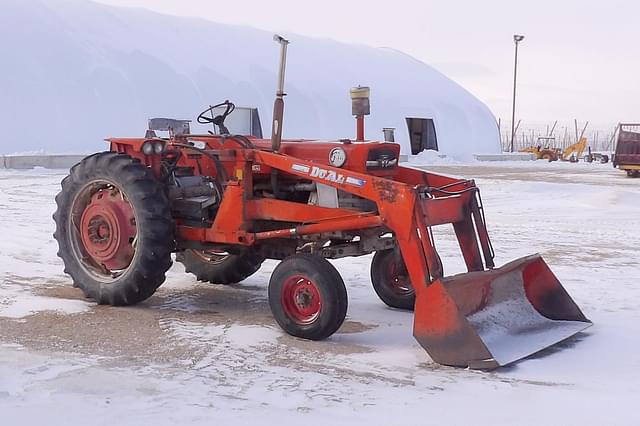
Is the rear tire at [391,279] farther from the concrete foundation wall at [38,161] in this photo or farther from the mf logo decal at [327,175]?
the concrete foundation wall at [38,161]

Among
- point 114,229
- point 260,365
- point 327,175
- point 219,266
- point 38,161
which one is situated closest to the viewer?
point 260,365

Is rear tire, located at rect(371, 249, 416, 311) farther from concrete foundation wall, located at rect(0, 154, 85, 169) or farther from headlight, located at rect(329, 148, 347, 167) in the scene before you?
concrete foundation wall, located at rect(0, 154, 85, 169)

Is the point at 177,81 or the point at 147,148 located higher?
the point at 177,81

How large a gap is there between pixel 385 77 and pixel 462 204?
1364 inches

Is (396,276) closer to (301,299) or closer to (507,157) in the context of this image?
(301,299)

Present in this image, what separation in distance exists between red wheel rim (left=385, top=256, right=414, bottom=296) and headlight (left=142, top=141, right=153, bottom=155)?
2.06m

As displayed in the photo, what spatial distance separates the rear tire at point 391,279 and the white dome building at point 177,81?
20037 mm

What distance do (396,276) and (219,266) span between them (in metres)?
1.62

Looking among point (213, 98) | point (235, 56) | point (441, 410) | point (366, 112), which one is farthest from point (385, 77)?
point (441, 410)

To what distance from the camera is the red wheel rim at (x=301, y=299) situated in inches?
217

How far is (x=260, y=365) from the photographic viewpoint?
4836mm

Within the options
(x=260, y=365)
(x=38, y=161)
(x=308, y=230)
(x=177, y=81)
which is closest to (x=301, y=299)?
(x=308, y=230)

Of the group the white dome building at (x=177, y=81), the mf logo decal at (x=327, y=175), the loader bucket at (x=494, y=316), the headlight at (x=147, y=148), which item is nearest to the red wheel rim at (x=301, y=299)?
the mf logo decal at (x=327, y=175)

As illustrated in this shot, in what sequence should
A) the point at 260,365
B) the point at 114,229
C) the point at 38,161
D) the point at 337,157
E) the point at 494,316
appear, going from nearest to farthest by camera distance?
the point at 260,365 < the point at 494,316 < the point at 337,157 < the point at 114,229 < the point at 38,161
